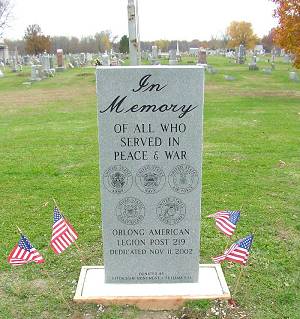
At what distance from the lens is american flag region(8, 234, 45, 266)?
4.16 metres

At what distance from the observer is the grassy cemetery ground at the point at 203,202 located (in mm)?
4418

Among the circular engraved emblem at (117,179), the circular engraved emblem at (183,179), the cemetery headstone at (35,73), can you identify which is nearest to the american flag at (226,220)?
the circular engraved emblem at (183,179)

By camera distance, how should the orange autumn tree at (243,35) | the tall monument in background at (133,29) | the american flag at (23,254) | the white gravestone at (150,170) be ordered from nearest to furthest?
1. the white gravestone at (150,170)
2. the american flag at (23,254)
3. the tall monument in background at (133,29)
4. the orange autumn tree at (243,35)

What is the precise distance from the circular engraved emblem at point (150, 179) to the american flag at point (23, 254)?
1.26 meters

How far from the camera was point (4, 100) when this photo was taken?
21.7 meters

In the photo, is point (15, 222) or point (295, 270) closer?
point (295, 270)

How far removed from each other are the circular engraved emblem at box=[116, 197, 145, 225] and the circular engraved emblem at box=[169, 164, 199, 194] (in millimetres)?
418

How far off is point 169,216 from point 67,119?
37.8 feet

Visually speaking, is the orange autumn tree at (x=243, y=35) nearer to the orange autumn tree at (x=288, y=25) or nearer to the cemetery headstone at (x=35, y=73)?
the cemetery headstone at (x=35, y=73)

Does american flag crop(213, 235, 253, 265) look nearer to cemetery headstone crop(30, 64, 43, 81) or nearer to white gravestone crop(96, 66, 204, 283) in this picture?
white gravestone crop(96, 66, 204, 283)

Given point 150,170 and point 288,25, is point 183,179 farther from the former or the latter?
point 288,25

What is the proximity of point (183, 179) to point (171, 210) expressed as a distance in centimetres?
37

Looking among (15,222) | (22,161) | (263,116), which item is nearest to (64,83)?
(263,116)

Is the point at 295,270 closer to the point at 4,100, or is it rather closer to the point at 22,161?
the point at 22,161
